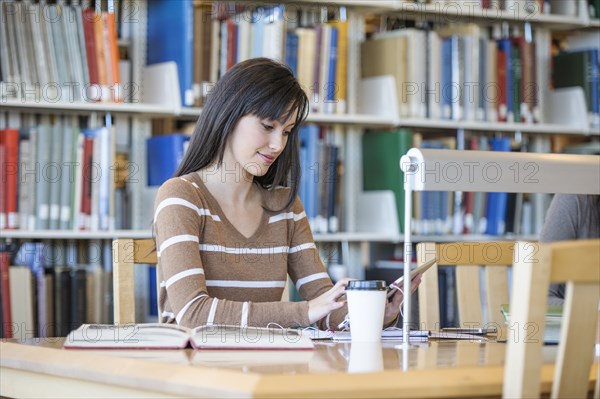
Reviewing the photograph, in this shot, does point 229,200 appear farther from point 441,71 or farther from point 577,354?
point 441,71

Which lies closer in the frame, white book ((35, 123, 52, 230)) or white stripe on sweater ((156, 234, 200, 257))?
white stripe on sweater ((156, 234, 200, 257))

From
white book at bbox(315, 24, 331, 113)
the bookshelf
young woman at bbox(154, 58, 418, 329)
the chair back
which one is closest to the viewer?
young woman at bbox(154, 58, 418, 329)

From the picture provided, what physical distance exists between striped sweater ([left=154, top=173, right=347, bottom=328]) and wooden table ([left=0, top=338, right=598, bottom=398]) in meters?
0.26

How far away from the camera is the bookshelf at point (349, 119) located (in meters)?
2.88

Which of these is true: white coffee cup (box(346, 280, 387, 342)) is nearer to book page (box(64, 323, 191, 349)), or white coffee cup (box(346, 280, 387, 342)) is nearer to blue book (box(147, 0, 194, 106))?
book page (box(64, 323, 191, 349))

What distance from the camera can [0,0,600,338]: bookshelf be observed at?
9.46 feet

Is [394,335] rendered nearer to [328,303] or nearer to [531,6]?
[328,303]

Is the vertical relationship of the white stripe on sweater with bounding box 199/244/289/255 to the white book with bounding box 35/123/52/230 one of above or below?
below

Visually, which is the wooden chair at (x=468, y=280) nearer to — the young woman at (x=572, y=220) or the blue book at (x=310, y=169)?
the young woman at (x=572, y=220)

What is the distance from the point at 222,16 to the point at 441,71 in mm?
756

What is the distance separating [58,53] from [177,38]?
1.15 ft

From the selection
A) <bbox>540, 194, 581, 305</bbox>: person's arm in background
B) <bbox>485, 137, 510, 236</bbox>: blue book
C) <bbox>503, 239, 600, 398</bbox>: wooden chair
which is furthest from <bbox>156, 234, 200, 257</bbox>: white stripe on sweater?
<bbox>485, 137, 510, 236</bbox>: blue book

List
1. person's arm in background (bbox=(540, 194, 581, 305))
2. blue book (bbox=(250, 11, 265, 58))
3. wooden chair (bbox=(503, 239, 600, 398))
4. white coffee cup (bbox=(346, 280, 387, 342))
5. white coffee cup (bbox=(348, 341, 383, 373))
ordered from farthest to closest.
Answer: blue book (bbox=(250, 11, 265, 58))
person's arm in background (bbox=(540, 194, 581, 305))
white coffee cup (bbox=(346, 280, 387, 342))
white coffee cup (bbox=(348, 341, 383, 373))
wooden chair (bbox=(503, 239, 600, 398))

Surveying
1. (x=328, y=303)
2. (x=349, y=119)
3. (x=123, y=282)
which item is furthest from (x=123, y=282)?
(x=349, y=119)
